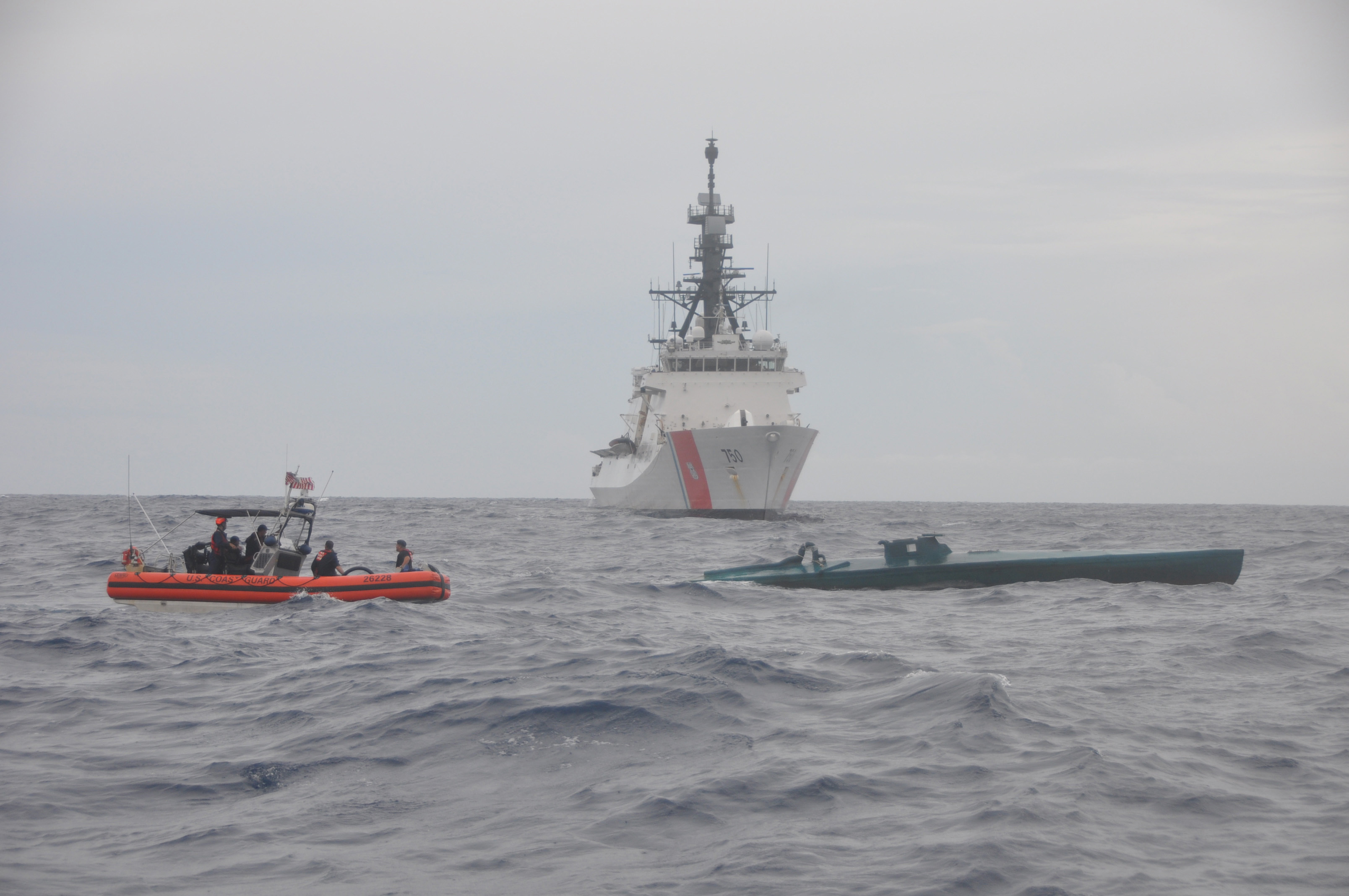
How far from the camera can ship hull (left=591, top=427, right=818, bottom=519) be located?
4944cm

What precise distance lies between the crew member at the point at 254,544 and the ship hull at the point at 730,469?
31.2 meters

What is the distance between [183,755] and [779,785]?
5.08m

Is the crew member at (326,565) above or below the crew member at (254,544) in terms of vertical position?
below

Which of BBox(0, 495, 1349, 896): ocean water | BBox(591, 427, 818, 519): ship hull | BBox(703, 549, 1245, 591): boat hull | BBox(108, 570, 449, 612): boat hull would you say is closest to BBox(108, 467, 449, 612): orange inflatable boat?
BBox(108, 570, 449, 612): boat hull

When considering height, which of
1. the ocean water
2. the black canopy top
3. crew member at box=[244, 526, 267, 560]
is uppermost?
the black canopy top

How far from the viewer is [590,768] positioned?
8836 millimetres

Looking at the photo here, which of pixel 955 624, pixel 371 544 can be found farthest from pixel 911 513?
A: pixel 955 624

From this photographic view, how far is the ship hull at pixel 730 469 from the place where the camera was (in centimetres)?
4944

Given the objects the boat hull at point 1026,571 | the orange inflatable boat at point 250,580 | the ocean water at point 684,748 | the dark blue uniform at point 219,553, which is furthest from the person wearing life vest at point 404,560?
the boat hull at point 1026,571

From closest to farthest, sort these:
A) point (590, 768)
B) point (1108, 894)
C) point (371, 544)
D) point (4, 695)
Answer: point (1108, 894) → point (590, 768) → point (4, 695) → point (371, 544)

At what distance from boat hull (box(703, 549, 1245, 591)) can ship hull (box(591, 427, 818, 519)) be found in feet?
91.6

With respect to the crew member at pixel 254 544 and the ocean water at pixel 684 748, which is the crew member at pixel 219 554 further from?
the ocean water at pixel 684 748

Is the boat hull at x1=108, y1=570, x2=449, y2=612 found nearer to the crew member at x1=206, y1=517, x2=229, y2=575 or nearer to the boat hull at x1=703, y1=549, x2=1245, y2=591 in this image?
the crew member at x1=206, y1=517, x2=229, y2=575

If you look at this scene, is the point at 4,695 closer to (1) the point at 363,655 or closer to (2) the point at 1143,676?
(1) the point at 363,655
